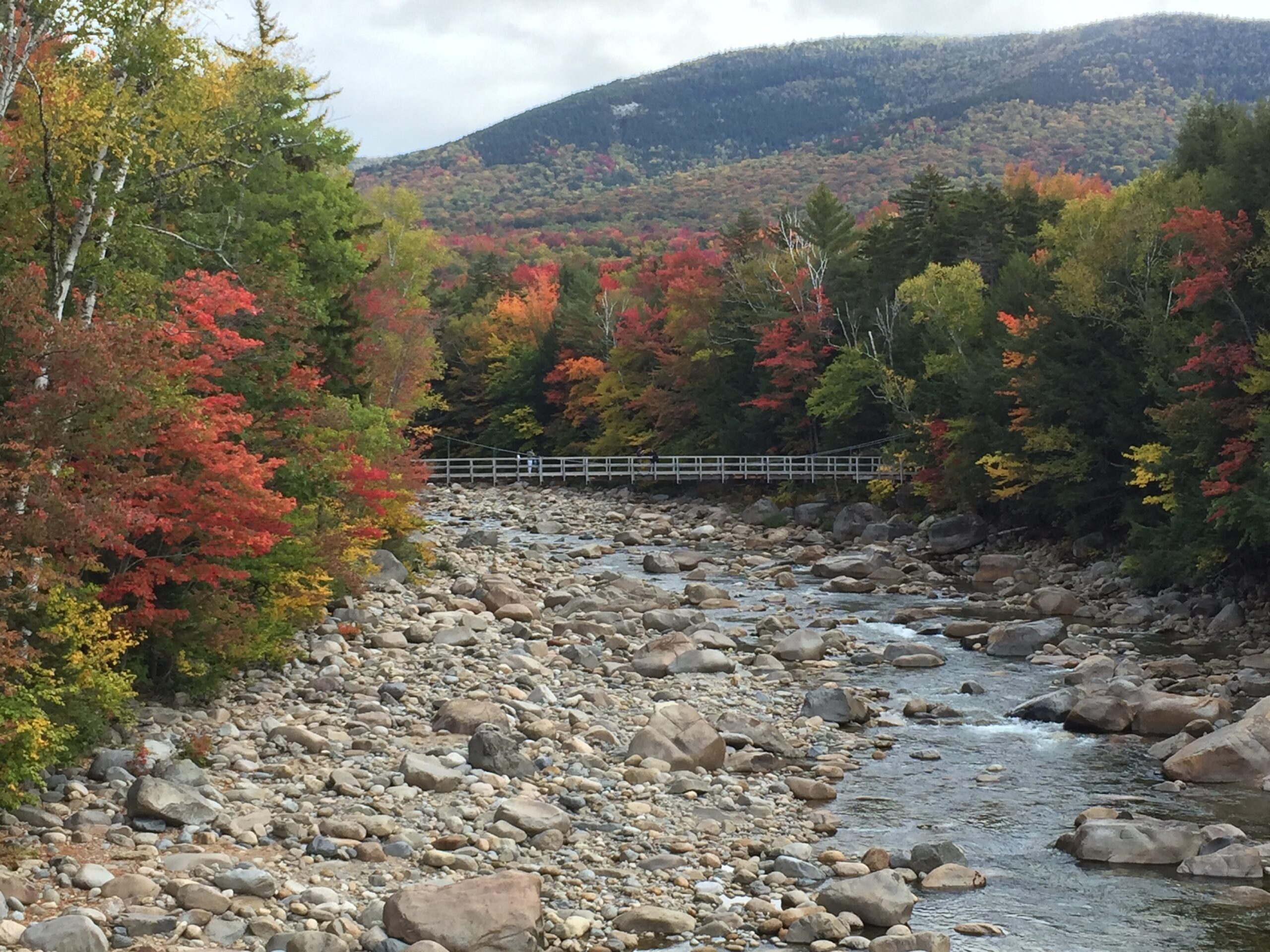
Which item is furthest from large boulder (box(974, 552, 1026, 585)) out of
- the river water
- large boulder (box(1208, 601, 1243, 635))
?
the river water

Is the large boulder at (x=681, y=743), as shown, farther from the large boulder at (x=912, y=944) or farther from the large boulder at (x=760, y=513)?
the large boulder at (x=760, y=513)

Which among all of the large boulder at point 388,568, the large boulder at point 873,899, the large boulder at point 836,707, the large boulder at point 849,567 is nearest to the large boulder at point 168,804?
the large boulder at point 873,899

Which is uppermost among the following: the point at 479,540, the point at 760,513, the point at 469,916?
the point at 469,916

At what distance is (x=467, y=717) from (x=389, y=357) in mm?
24693

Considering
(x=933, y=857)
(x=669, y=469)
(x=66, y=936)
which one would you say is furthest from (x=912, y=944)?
(x=669, y=469)

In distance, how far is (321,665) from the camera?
20266 mm

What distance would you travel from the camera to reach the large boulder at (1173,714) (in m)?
18.7

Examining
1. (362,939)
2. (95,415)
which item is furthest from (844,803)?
(95,415)

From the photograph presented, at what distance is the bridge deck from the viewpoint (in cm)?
5269

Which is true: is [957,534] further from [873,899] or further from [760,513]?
[873,899]

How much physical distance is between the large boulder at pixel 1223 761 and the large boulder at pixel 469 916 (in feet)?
30.2

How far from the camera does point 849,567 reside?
37.2 meters

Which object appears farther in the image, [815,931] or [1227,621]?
[1227,621]

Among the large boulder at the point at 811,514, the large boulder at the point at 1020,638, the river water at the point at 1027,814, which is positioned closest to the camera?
the river water at the point at 1027,814
